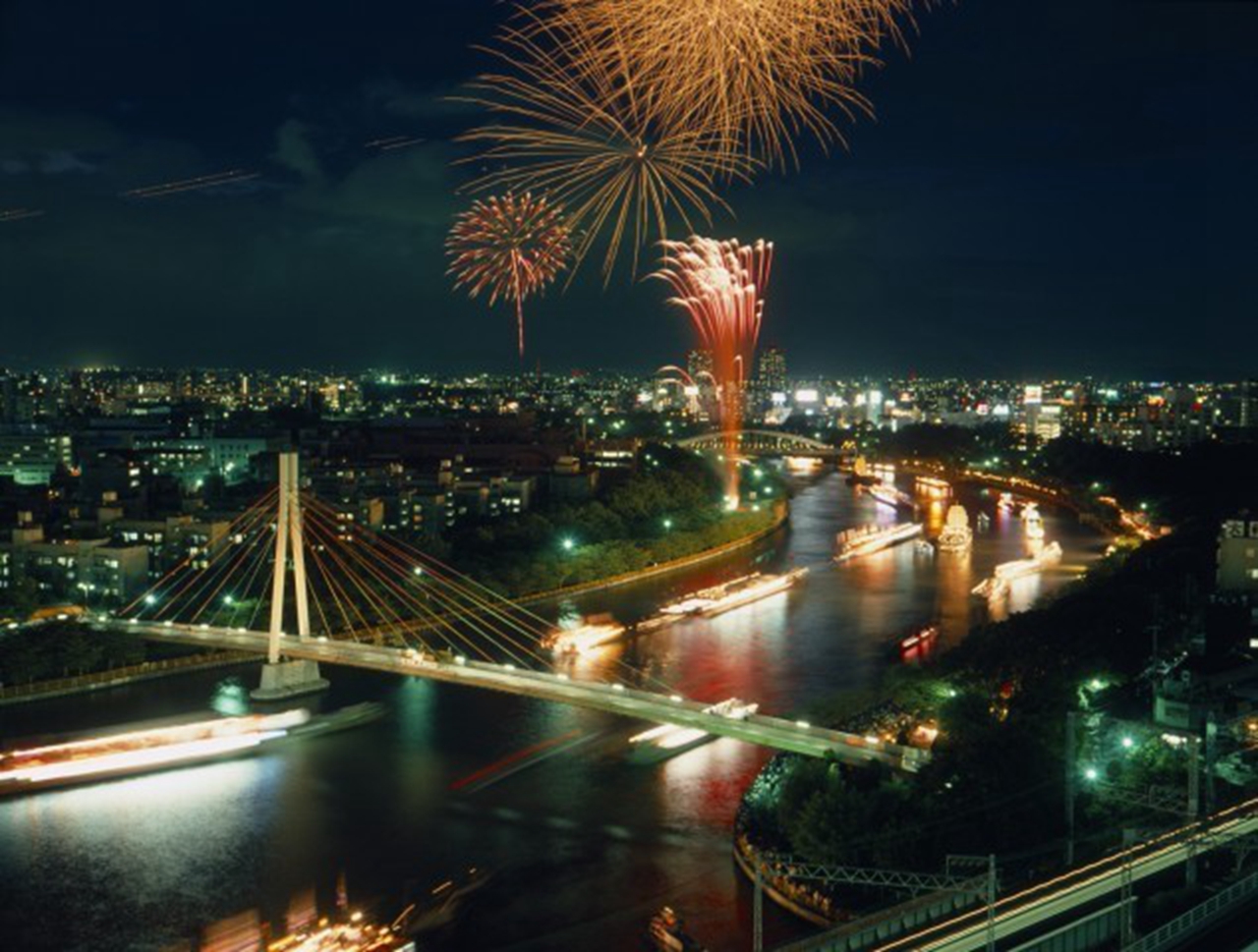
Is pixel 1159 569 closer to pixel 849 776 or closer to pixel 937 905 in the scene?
pixel 849 776

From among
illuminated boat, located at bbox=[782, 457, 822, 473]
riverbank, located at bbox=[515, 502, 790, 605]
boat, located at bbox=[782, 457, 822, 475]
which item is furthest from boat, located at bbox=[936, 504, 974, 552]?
illuminated boat, located at bbox=[782, 457, 822, 473]

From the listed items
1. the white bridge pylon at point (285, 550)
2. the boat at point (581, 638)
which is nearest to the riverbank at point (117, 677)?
the white bridge pylon at point (285, 550)

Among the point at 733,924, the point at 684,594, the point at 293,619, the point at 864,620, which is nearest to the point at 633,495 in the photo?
the point at 684,594

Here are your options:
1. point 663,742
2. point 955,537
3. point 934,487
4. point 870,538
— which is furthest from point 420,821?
point 934,487

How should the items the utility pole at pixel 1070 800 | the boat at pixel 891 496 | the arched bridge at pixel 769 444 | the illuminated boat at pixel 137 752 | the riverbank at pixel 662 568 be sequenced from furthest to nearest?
the arched bridge at pixel 769 444
the boat at pixel 891 496
the riverbank at pixel 662 568
the illuminated boat at pixel 137 752
the utility pole at pixel 1070 800

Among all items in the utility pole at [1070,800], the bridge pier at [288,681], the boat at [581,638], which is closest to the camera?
the utility pole at [1070,800]

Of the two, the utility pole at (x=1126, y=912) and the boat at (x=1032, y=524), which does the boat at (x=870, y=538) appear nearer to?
the boat at (x=1032, y=524)

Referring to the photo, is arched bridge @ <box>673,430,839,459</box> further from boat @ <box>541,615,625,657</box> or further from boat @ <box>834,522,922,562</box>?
boat @ <box>541,615,625,657</box>
